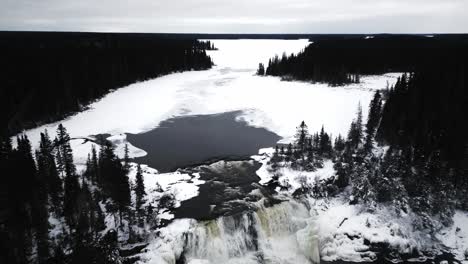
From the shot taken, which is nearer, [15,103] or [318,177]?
[318,177]

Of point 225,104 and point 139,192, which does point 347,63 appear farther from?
point 139,192

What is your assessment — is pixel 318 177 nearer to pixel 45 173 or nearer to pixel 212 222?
pixel 212 222

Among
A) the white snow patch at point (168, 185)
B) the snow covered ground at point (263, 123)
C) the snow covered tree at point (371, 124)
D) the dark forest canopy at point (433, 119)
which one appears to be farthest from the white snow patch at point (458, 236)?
the white snow patch at point (168, 185)

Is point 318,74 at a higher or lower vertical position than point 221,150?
higher

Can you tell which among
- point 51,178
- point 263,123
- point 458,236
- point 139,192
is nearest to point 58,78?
point 263,123

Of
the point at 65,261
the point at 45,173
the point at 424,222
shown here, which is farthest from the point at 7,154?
the point at 424,222

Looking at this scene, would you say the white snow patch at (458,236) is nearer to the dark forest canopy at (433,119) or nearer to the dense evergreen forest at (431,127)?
the dense evergreen forest at (431,127)
